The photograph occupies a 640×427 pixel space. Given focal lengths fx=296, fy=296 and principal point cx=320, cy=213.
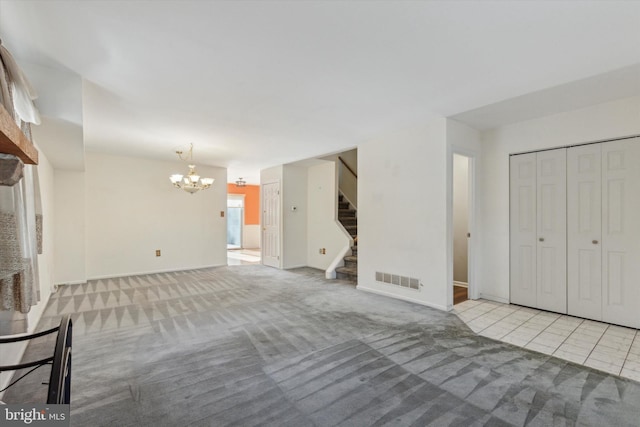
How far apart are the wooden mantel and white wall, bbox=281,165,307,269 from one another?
232 inches

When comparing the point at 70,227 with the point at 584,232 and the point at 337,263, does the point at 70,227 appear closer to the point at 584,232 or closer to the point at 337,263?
the point at 337,263

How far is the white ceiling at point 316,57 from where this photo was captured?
72.0 inches

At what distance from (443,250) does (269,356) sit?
248 cm

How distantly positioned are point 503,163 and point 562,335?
2.26m

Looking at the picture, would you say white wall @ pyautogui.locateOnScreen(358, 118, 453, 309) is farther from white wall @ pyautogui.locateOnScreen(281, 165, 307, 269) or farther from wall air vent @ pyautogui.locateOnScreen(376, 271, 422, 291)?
white wall @ pyautogui.locateOnScreen(281, 165, 307, 269)

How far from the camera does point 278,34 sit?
2.04m

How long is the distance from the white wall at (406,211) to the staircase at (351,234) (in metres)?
0.86

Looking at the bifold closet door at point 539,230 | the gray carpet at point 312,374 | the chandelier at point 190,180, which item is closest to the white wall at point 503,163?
the bifold closet door at point 539,230

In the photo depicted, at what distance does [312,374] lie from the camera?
7.37 feet

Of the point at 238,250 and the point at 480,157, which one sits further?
the point at 238,250

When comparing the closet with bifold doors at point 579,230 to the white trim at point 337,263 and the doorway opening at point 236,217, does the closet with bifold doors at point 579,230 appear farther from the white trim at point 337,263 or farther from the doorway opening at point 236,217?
the doorway opening at point 236,217

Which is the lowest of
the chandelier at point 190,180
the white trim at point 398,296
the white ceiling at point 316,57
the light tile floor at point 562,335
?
the light tile floor at point 562,335

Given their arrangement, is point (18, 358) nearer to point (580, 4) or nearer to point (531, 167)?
point (580, 4)

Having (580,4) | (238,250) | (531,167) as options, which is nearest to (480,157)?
(531,167)
